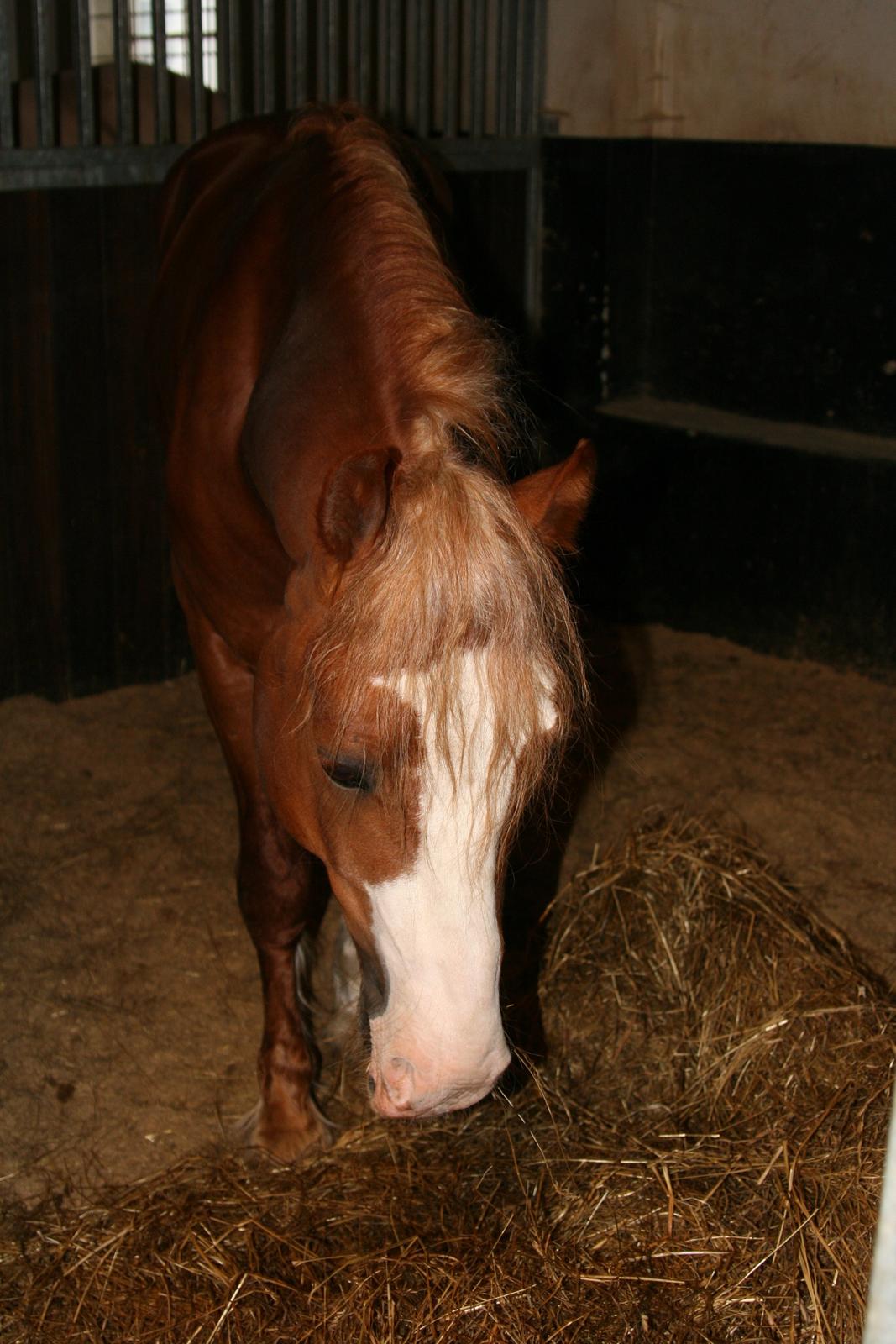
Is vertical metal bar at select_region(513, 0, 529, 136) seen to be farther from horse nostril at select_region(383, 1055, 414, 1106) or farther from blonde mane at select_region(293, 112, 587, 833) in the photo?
horse nostril at select_region(383, 1055, 414, 1106)

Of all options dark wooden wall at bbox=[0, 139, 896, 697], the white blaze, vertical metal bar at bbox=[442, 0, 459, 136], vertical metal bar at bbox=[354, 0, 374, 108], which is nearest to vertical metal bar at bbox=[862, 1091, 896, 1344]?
the white blaze

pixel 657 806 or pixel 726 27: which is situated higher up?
pixel 726 27

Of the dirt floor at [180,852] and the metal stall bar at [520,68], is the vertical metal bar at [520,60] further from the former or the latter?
the dirt floor at [180,852]

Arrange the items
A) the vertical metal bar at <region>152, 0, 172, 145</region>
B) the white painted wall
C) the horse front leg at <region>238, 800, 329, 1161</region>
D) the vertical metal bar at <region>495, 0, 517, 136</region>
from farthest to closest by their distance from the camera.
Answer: the vertical metal bar at <region>495, 0, 517, 136</region> < the white painted wall < the vertical metal bar at <region>152, 0, 172, 145</region> < the horse front leg at <region>238, 800, 329, 1161</region>

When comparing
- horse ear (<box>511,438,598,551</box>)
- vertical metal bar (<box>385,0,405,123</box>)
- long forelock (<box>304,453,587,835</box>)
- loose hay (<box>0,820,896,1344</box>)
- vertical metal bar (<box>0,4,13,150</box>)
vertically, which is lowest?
loose hay (<box>0,820,896,1344</box>)

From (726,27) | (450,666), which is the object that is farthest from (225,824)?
(726,27)

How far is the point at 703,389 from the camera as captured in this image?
4.73 metres

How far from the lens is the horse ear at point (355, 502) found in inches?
Result: 61.2

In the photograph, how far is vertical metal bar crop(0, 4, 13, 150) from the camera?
11.3ft

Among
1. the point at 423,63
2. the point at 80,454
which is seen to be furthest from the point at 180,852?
the point at 423,63

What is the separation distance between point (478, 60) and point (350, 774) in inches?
145

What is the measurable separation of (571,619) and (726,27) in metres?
3.61

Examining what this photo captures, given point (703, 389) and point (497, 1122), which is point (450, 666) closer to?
point (497, 1122)

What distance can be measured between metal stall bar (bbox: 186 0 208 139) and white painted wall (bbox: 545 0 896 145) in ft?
4.71
